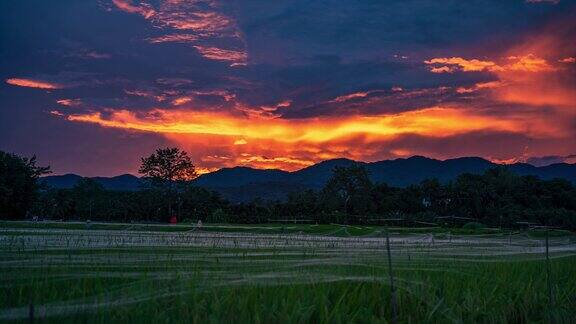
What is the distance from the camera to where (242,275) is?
16.7 ft

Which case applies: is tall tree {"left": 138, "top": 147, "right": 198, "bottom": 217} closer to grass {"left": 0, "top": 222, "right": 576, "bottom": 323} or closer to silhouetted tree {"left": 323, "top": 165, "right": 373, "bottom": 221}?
silhouetted tree {"left": 323, "top": 165, "right": 373, "bottom": 221}

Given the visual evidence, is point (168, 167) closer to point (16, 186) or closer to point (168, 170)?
point (168, 170)

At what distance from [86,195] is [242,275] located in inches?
2592

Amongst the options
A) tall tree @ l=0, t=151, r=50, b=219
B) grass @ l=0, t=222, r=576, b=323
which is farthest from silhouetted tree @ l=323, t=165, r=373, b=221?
grass @ l=0, t=222, r=576, b=323

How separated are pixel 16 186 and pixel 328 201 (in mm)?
32693

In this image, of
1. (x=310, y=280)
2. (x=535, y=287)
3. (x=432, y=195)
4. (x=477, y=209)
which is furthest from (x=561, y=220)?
(x=310, y=280)

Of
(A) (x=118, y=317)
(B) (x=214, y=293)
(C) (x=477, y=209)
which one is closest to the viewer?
(A) (x=118, y=317)

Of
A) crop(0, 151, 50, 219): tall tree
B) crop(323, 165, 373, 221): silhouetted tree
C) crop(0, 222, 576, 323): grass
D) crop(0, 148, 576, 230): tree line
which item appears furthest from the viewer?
crop(323, 165, 373, 221): silhouetted tree

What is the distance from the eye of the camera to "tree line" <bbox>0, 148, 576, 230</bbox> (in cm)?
4722

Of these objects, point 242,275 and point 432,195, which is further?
point 432,195

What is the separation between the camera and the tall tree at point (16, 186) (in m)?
38.1

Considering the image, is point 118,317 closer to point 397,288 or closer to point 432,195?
point 397,288

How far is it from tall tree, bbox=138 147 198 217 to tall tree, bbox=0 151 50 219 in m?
30.2

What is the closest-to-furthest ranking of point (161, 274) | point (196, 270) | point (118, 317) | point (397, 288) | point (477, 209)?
point (118, 317), point (161, 274), point (196, 270), point (397, 288), point (477, 209)
